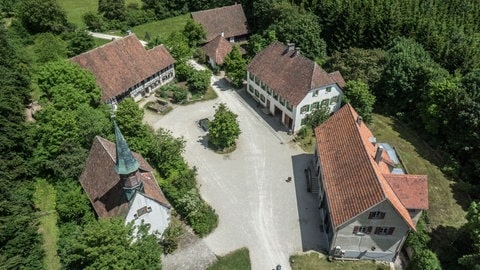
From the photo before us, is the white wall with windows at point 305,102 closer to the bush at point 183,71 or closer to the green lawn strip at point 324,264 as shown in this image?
the bush at point 183,71

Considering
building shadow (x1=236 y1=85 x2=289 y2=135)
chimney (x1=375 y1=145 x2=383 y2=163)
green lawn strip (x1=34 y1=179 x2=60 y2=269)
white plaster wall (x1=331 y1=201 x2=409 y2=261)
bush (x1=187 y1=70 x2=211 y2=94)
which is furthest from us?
bush (x1=187 y1=70 x2=211 y2=94)

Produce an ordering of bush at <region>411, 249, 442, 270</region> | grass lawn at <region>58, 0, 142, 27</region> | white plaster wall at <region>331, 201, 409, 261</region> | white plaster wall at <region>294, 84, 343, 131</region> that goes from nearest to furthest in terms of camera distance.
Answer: bush at <region>411, 249, 442, 270</region> → white plaster wall at <region>331, 201, 409, 261</region> → white plaster wall at <region>294, 84, 343, 131</region> → grass lawn at <region>58, 0, 142, 27</region>

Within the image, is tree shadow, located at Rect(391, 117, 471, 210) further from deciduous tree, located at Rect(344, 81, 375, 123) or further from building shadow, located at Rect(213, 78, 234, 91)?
building shadow, located at Rect(213, 78, 234, 91)

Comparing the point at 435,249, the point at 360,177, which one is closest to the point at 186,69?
the point at 360,177

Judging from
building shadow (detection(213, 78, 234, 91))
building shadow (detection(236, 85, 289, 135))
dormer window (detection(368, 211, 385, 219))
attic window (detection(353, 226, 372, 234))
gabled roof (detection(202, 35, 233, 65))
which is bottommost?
building shadow (detection(236, 85, 289, 135))

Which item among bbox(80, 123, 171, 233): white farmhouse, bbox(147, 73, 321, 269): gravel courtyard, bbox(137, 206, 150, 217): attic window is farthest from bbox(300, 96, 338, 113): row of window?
bbox(137, 206, 150, 217): attic window

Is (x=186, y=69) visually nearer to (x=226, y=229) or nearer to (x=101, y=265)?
(x=226, y=229)

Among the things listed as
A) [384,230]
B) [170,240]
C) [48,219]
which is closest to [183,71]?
[48,219]

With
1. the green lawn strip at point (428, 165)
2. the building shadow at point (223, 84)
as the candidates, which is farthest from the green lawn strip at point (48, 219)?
the green lawn strip at point (428, 165)
